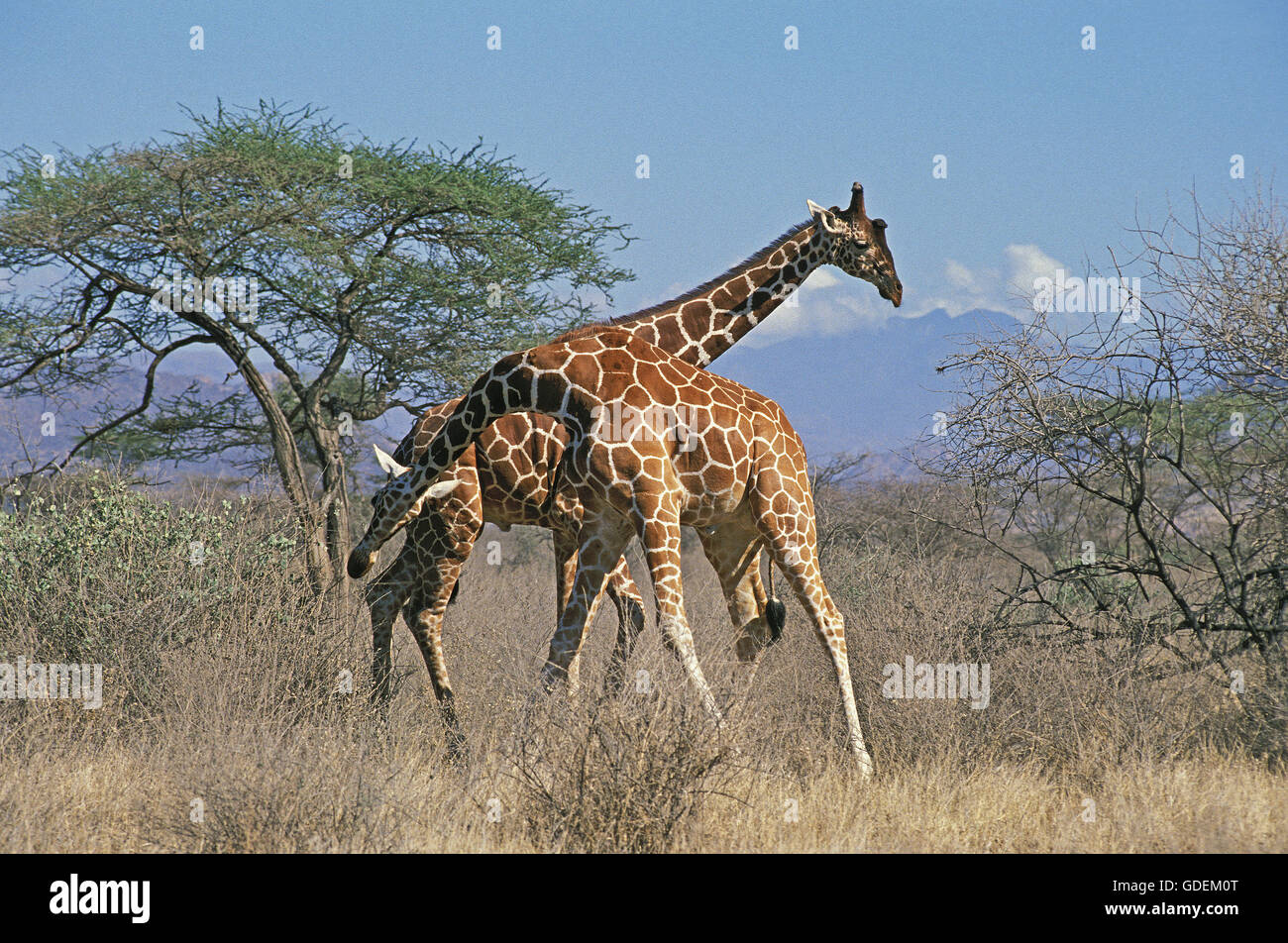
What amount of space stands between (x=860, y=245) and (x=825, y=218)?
28 centimetres

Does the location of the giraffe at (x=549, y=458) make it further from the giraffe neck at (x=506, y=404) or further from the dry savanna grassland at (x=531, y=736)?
the giraffe neck at (x=506, y=404)

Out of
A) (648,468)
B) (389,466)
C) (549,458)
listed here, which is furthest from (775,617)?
(389,466)

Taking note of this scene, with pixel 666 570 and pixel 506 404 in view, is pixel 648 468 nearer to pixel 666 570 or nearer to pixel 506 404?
pixel 666 570

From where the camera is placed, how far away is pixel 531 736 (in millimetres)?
4836

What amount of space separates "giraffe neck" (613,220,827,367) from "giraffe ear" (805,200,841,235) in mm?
74

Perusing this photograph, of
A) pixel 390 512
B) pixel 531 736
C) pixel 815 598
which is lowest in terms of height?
pixel 531 736

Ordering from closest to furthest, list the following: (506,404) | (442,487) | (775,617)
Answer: (506,404), (775,617), (442,487)

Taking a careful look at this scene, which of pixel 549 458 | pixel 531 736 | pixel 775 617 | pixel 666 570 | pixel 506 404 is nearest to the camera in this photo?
pixel 531 736

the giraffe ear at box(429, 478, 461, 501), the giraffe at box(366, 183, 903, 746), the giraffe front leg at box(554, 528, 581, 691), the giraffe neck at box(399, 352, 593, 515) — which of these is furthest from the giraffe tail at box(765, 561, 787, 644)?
the giraffe ear at box(429, 478, 461, 501)

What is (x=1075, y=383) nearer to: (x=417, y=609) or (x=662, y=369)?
(x=662, y=369)

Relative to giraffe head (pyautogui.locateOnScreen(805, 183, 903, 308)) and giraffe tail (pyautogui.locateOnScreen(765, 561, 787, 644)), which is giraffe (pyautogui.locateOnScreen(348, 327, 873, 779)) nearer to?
giraffe tail (pyautogui.locateOnScreen(765, 561, 787, 644))

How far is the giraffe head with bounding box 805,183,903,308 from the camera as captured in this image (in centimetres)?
696

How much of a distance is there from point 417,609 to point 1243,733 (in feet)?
15.0

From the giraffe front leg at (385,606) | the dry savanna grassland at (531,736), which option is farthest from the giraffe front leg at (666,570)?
the giraffe front leg at (385,606)
